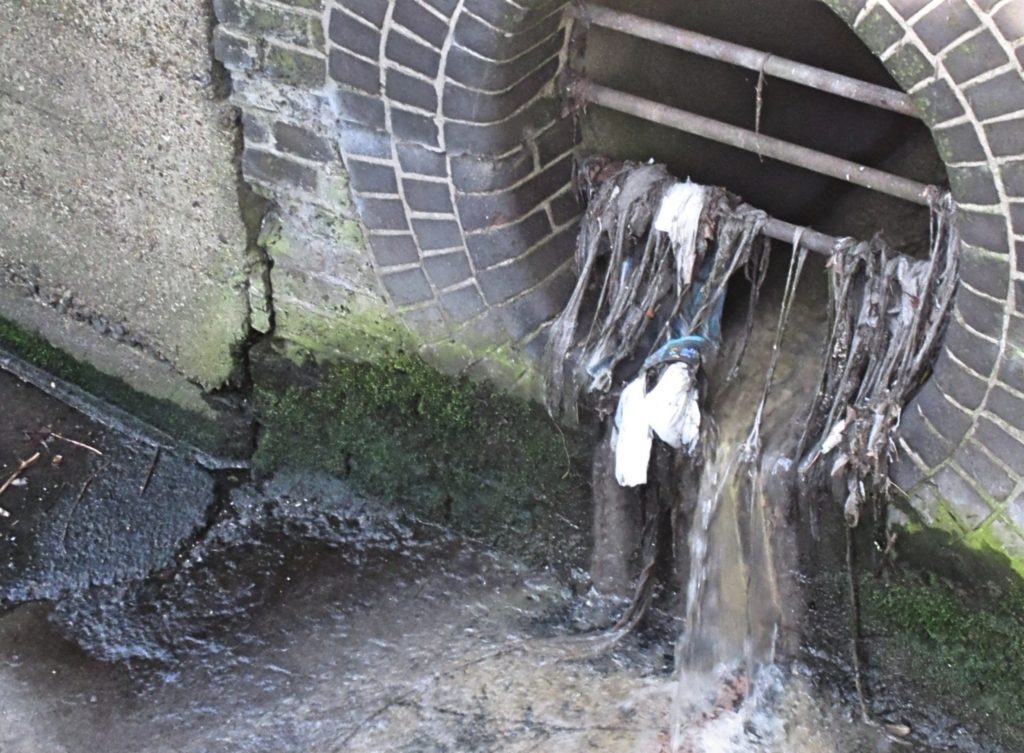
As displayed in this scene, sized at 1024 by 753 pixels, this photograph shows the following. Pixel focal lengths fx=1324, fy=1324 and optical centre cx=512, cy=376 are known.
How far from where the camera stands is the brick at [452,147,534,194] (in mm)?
3492

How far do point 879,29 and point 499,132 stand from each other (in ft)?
3.42

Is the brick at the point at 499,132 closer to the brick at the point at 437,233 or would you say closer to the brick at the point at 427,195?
the brick at the point at 427,195

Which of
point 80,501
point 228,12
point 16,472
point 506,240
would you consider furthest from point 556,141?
point 16,472

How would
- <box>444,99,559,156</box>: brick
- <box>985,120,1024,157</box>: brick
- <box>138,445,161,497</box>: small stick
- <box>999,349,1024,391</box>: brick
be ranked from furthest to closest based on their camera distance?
1. <box>138,445,161,497</box>: small stick
2. <box>444,99,559,156</box>: brick
3. <box>999,349,1024,391</box>: brick
4. <box>985,120,1024,157</box>: brick

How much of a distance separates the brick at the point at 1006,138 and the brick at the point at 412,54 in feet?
4.37

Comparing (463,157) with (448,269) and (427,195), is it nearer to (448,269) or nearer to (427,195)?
(427,195)

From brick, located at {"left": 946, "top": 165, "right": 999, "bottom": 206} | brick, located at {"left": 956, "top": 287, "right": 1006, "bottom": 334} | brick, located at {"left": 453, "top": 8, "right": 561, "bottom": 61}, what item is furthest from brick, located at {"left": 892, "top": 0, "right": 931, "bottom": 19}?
brick, located at {"left": 453, "top": 8, "right": 561, "bottom": 61}

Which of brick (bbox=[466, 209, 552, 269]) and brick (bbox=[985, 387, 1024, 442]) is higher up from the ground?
brick (bbox=[466, 209, 552, 269])

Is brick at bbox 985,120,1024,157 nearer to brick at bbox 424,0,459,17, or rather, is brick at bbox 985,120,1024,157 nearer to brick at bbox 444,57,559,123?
brick at bbox 444,57,559,123

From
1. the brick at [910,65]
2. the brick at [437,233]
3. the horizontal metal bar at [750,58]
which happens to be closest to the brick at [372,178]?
the brick at [437,233]

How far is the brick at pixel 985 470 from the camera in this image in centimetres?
312

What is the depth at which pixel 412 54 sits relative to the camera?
10.9ft

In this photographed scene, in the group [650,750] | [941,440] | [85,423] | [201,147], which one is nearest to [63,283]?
[85,423]

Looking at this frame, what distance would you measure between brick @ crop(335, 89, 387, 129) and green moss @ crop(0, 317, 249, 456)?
1.28m
